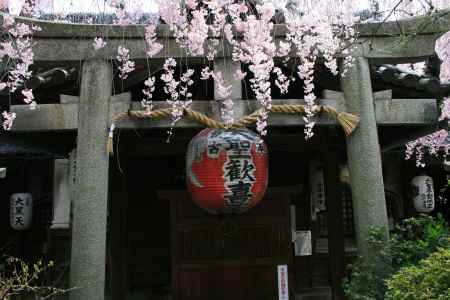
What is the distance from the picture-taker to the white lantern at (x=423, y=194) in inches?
445

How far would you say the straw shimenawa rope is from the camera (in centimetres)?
609

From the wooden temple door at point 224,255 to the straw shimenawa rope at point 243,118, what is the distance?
3475 mm

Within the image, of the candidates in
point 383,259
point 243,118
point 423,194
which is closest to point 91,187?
point 243,118

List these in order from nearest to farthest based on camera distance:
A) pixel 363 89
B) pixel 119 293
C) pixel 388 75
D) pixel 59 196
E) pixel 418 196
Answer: pixel 363 89
pixel 388 75
pixel 119 293
pixel 59 196
pixel 418 196

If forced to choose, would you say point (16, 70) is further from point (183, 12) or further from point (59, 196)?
point (59, 196)

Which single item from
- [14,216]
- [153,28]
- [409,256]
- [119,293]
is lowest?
[119,293]

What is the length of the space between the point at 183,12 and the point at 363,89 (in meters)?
2.76

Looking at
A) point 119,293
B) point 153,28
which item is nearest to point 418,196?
point 119,293

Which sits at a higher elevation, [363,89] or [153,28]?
[153,28]

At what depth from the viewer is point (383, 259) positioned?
582cm

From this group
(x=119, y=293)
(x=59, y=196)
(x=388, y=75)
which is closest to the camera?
(x=388, y=75)

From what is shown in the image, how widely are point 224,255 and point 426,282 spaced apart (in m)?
5.31

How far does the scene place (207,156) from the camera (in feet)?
19.4

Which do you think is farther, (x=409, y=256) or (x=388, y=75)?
(x=388, y=75)
